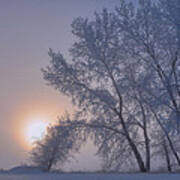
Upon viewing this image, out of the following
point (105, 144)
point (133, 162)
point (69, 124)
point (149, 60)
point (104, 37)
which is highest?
point (104, 37)

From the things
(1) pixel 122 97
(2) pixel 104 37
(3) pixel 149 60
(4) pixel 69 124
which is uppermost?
(2) pixel 104 37

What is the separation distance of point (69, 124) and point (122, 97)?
11.8ft

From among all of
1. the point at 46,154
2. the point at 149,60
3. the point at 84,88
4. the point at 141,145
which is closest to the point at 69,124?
the point at 84,88

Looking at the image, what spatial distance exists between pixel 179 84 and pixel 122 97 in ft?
11.5

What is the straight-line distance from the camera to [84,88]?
1733 centimetres

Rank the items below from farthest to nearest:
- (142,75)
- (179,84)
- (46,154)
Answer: (46,154), (142,75), (179,84)

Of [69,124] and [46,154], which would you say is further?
[46,154]

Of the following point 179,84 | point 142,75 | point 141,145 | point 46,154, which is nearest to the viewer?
point 179,84

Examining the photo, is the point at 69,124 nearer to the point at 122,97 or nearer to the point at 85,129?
the point at 85,129

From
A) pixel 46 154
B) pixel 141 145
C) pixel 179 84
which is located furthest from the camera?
pixel 46 154

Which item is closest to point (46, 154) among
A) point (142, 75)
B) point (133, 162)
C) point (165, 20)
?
point (133, 162)

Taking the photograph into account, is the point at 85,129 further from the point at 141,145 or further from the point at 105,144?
the point at 141,145

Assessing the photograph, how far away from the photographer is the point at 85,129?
672 inches

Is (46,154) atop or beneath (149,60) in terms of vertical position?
beneath
